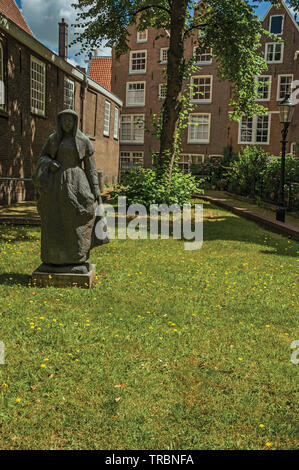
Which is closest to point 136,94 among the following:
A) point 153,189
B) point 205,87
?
point 205,87

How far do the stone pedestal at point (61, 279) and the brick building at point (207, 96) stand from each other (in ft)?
89.2

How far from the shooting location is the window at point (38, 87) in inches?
623

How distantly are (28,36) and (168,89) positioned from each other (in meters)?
5.62

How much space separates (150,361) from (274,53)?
34310 millimetres

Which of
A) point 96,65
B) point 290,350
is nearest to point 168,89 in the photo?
point 290,350

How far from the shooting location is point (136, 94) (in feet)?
118

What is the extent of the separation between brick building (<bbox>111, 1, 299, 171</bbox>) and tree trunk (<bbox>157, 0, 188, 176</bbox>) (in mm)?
16862

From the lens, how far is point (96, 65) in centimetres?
4006

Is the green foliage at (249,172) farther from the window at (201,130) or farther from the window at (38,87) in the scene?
the window at (201,130)

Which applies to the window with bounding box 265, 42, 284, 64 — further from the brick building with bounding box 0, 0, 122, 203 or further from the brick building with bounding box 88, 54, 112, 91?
the brick building with bounding box 0, 0, 122, 203

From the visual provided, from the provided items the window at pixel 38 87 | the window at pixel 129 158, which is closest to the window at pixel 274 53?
the window at pixel 129 158

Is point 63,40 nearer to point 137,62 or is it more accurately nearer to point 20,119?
point 20,119

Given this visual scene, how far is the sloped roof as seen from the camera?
18047 millimetres

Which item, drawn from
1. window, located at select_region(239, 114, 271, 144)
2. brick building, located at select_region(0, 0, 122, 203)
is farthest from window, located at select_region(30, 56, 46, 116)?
window, located at select_region(239, 114, 271, 144)
